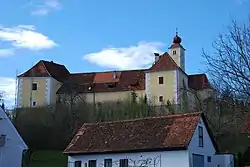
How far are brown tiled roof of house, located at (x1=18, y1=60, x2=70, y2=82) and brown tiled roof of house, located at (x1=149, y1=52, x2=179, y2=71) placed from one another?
1590cm

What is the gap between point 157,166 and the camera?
32.8m

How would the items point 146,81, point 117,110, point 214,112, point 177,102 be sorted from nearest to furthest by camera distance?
point 214,112 → point 117,110 → point 177,102 → point 146,81

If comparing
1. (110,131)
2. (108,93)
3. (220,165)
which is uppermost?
(108,93)

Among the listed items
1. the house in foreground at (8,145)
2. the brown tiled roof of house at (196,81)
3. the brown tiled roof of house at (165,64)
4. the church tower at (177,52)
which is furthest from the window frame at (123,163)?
the church tower at (177,52)

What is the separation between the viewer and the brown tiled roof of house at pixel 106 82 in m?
78.0

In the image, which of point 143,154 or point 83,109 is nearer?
point 143,154

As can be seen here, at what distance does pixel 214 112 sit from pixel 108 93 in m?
26.8

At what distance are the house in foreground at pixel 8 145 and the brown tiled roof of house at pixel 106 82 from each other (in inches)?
1760

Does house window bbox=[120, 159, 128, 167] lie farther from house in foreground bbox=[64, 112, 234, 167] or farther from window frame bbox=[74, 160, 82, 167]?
window frame bbox=[74, 160, 82, 167]

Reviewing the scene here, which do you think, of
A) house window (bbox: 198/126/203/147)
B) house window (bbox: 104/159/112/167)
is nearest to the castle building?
house window (bbox: 198/126/203/147)

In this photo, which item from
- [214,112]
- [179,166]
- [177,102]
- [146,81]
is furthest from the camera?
[146,81]

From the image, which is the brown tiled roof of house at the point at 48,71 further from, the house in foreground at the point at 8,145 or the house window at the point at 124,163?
the house in foreground at the point at 8,145

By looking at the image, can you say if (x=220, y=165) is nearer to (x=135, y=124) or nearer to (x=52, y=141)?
(x=135, y=124)

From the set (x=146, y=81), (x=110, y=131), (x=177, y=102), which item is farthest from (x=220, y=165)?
(x=146, y=81)
